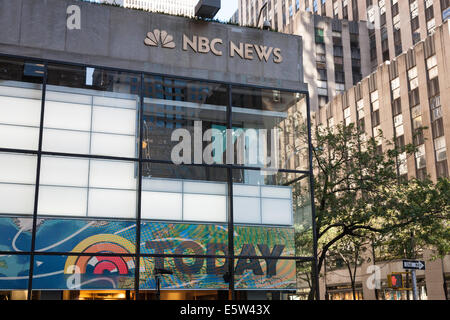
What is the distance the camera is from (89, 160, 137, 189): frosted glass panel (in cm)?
1487

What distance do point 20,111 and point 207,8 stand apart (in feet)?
21.1

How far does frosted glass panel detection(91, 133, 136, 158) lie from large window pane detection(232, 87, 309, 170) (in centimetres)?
313

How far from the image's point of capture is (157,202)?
1526 centimetres

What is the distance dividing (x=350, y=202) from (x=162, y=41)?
12.2 m

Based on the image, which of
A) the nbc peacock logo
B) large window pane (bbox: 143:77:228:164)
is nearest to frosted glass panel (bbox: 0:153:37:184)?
large window pane (bbox: 143:77:228:164)

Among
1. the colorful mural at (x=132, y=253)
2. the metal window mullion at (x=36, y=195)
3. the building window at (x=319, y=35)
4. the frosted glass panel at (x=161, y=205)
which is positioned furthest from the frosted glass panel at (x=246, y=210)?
the building window at (x=319, y=35)

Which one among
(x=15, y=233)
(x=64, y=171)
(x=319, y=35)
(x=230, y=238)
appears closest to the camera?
(x=15, y=233)

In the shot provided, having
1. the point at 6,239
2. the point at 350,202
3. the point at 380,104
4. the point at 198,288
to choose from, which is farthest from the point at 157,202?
the point at 380,104

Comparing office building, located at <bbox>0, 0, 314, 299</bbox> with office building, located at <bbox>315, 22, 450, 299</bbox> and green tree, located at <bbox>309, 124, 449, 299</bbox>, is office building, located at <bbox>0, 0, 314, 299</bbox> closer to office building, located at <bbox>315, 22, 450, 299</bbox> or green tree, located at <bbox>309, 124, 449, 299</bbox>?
green tree, located at <bbox>309, 124, 449, 299</bbox>

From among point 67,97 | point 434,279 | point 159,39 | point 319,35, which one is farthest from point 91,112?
point 319,35

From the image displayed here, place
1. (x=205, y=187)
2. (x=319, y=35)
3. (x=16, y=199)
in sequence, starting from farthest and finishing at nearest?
(x=319, y=35)
(x=205, y=187)
(x=16, y=199)

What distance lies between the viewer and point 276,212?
16359 mm

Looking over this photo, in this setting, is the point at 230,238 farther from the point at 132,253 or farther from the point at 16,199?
the point at 16,199
